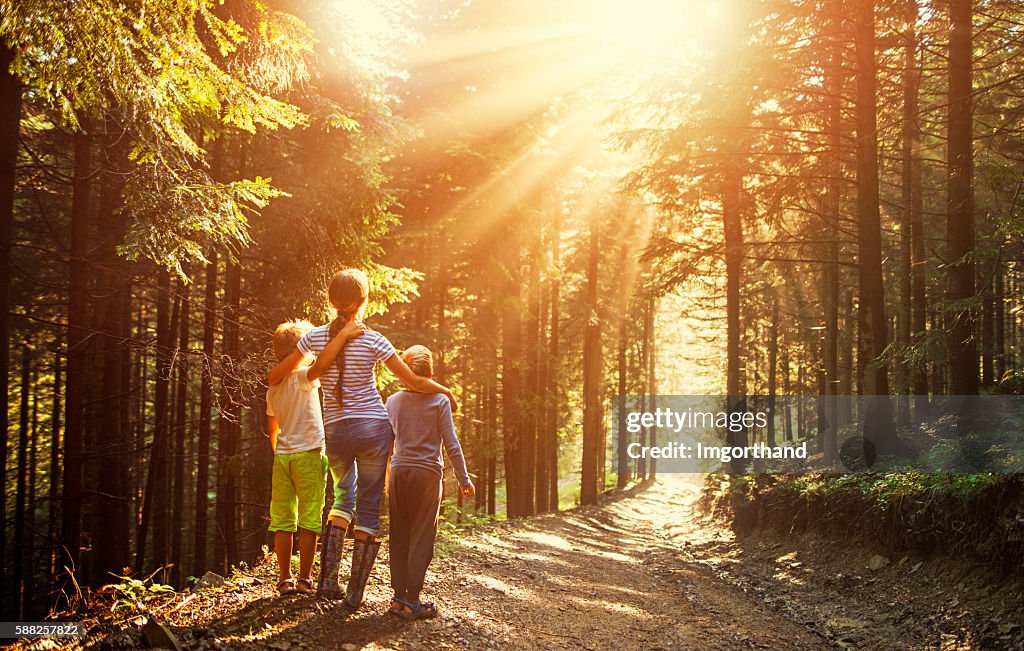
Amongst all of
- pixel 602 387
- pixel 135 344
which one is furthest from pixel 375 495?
pixel 602 387

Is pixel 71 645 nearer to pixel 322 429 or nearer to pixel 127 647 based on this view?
pixel 127 647

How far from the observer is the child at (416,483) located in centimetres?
541

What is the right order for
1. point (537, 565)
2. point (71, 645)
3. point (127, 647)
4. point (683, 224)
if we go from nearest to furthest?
point (127, 647), point (71, 645), point (537, 565), point (683, 224)

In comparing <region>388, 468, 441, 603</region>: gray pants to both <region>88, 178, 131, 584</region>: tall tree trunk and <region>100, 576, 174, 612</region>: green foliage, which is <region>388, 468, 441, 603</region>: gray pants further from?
<region>88, 178, 131, 584</region>: tall tree trunk

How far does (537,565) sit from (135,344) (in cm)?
609

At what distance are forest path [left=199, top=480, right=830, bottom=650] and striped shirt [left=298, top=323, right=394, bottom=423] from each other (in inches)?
59.3

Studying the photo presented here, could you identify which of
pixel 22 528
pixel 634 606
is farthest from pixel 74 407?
pixel 22 528

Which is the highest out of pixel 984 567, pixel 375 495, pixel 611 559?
pixel 375 495

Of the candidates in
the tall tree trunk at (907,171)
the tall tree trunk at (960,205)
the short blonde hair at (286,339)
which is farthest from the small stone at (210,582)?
the tall tree trunk at (907,171)

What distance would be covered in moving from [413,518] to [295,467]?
1.04 metres

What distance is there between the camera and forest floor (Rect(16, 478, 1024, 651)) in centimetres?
500

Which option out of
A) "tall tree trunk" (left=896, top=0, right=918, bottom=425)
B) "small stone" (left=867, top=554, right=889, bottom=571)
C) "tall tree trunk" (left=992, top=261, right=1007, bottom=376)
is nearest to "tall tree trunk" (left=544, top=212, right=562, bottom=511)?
"tall tree trunk" (left=896, top=0, right=918, bottom=425)

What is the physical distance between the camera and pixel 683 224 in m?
20.1

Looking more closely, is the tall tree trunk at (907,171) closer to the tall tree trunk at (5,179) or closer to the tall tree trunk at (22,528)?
the tall tree trunk at (5,179)
